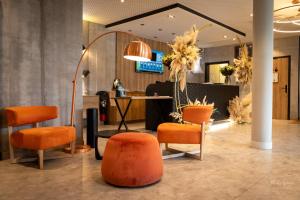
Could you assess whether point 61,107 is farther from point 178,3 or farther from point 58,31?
point 178,3

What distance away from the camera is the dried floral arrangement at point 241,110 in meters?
7.83

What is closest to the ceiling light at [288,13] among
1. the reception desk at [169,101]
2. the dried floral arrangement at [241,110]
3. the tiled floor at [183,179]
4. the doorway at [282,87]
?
the doorway at [282,87]

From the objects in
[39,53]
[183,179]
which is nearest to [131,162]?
[183,179]

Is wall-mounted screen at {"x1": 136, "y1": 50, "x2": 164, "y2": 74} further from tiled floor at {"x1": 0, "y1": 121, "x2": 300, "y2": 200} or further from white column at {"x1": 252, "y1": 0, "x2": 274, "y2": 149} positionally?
tiled floor at {"x1": 0, "y1": 121, "x2": 300, "y2": 200}

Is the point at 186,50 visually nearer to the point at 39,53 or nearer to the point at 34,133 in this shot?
the point at 39,53

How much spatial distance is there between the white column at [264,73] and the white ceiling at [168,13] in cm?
173

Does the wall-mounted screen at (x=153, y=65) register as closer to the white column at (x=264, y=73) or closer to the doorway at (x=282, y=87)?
the doorway at (x=282, y=87)

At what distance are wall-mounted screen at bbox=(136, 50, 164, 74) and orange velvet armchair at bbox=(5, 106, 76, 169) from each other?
19.3ft

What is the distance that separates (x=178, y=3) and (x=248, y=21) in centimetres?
270

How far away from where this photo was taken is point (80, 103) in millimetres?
4660

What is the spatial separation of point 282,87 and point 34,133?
9.55 meters

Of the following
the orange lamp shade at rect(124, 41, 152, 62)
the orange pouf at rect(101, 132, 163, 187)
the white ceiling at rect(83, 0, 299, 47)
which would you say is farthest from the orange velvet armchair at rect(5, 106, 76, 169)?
the white ceiling at rect(83, 0, 299, 47)

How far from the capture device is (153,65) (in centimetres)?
998

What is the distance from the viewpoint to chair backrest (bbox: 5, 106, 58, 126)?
337cm
